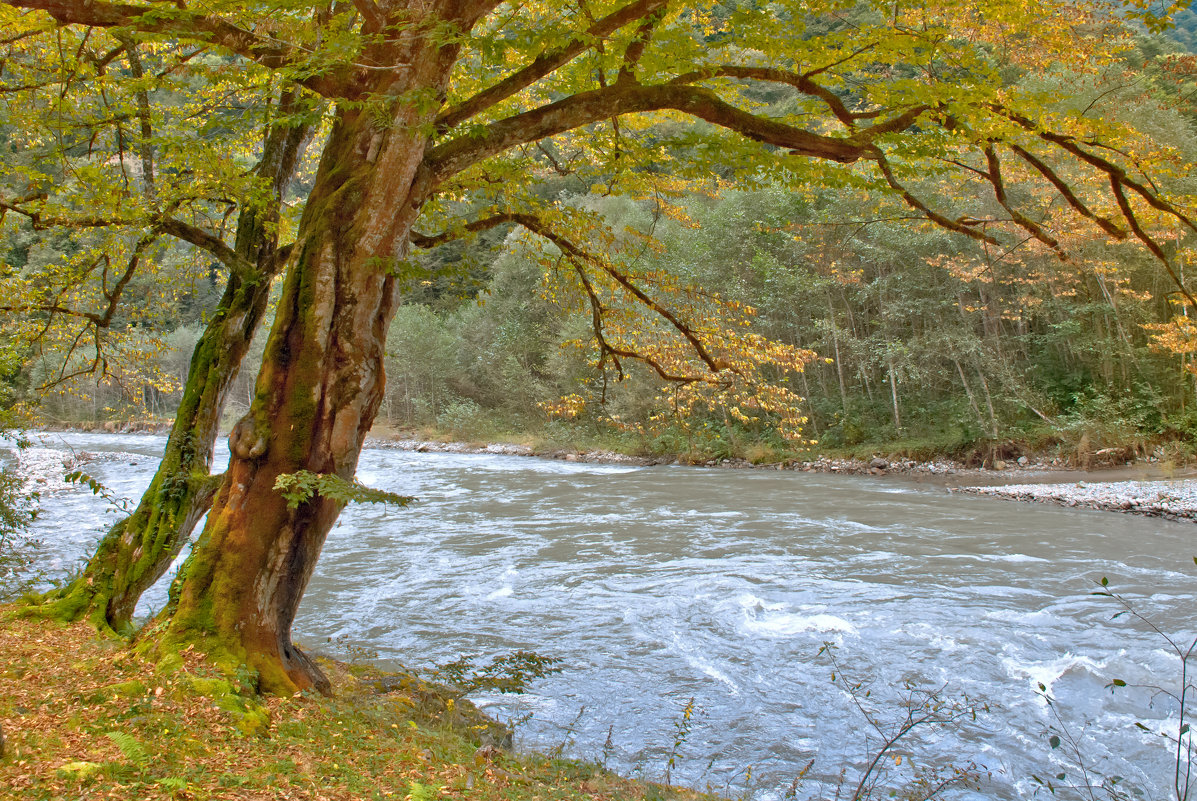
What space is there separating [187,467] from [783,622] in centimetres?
585

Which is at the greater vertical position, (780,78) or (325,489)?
(780,78)

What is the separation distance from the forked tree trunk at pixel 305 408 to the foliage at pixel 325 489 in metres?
0.16

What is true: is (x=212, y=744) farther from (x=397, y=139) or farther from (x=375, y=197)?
(x=397, y=139)

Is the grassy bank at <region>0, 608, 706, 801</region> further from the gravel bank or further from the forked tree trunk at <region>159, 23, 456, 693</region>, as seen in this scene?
the gravel bank

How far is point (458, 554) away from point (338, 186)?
7.82 meters

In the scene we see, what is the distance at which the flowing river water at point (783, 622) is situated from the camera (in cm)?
517

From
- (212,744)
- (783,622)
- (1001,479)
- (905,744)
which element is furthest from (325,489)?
(1001,479)

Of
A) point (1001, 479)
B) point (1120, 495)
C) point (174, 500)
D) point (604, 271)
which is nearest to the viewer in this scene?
point (174, 500)

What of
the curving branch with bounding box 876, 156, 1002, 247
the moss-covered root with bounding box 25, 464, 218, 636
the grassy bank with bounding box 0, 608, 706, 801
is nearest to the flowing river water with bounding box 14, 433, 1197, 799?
the moss-covered root with bounding box 25, 464, 218, 636

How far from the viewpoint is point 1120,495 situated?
14477mm

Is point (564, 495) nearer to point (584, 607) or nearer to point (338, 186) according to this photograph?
point (584, 607)

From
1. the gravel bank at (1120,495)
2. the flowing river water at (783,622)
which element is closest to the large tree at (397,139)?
the flowing river water at (783,622)

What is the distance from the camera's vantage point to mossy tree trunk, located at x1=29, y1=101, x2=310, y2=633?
205 inches

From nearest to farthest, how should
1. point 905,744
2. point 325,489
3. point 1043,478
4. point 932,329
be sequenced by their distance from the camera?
1. point 325,489
2. point 905,744
3. point 1043,478
4. point 932,329
